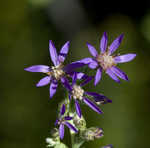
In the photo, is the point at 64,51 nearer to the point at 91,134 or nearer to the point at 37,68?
the point at 37,68

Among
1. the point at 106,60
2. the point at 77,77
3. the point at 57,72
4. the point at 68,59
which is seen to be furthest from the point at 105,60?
the point at 68,59

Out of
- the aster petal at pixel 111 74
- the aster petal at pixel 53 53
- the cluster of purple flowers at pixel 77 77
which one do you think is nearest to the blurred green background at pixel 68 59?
the aster petal at pixel 53 53

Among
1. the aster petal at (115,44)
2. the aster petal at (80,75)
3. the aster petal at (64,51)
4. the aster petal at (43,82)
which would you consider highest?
the aster petal at (64,51)

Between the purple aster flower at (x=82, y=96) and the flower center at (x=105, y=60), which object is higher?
the flower center at (x=105, y=60)

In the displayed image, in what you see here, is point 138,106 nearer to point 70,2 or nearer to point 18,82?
point 18,82

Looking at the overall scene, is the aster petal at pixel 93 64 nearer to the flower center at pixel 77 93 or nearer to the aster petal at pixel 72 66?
the aster petal at pixel 72 66

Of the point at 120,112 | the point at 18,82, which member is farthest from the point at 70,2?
the point at 120,112
